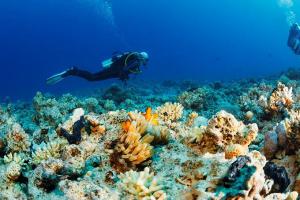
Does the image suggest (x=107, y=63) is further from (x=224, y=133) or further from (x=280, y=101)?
(x=224, y=133)

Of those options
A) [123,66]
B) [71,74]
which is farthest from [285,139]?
[71,74]

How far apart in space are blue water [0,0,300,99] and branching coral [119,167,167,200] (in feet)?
354

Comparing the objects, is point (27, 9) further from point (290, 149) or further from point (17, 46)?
point (290, 149)

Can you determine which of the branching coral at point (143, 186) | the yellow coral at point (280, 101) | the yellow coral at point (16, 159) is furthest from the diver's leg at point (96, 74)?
the branching coral at point (143, 186)

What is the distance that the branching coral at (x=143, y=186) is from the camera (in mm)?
3568

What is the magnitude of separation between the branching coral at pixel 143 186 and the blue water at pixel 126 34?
107749mm

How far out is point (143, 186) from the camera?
3.57 m

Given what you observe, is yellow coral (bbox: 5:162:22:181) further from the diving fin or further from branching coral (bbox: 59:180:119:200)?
the diving fin

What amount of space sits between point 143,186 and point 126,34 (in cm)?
16745

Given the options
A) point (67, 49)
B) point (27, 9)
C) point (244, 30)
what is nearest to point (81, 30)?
point (67, 49)

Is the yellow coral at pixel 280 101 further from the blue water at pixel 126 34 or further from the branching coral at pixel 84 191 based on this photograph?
the blue water at pixel 126 34

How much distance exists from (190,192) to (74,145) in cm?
195

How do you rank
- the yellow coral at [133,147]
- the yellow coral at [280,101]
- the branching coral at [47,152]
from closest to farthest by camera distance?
the yellow coral at [133,147]
the branching coral at [47,152]
the yellow coral at [280,101]

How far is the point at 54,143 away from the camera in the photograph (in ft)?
16.9
